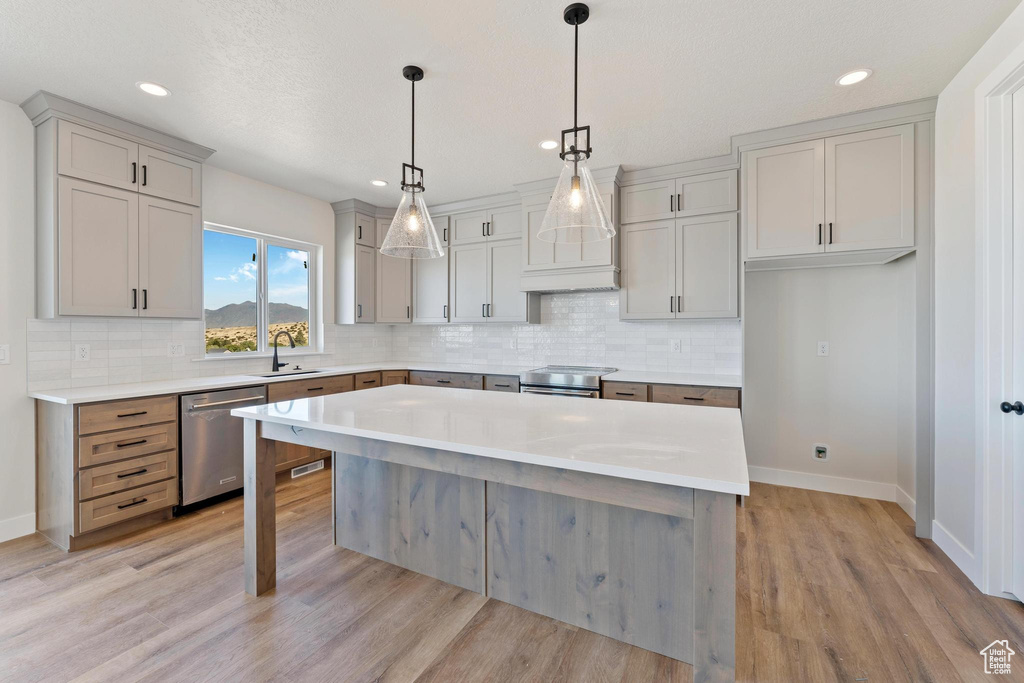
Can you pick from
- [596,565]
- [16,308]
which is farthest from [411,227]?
[16,308]

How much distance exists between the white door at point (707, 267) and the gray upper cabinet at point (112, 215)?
3.63 m

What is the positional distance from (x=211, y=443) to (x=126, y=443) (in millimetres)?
479

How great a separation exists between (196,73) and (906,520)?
4.83 metres

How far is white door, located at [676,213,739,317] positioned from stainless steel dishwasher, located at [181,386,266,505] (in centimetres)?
341

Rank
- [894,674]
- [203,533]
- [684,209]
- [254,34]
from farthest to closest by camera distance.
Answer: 1. [684,209]
2. [203,533]
3. [254,34]
4. [894,674]

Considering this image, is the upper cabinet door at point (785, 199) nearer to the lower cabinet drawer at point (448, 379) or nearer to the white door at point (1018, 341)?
the white door at point (1018, 341)

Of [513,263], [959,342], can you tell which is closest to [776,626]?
[959,342]

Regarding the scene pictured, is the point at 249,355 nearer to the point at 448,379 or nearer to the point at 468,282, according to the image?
the point at 448,379

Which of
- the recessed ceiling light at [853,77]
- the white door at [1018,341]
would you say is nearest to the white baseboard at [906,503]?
the white door at [1018,341]

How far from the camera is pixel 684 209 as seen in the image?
11.9 feet

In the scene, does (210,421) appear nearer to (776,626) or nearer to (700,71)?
(776,626)

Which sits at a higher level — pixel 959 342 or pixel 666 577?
pixel 959 342

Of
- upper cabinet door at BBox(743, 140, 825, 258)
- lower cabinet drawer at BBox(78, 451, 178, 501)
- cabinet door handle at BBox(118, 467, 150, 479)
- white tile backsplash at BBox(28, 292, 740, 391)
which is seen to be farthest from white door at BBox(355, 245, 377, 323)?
upper cabinet door at BBox(743, 140, 825, 258)

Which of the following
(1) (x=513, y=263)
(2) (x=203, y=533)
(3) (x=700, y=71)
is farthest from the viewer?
(1) (x=513, y=263)
